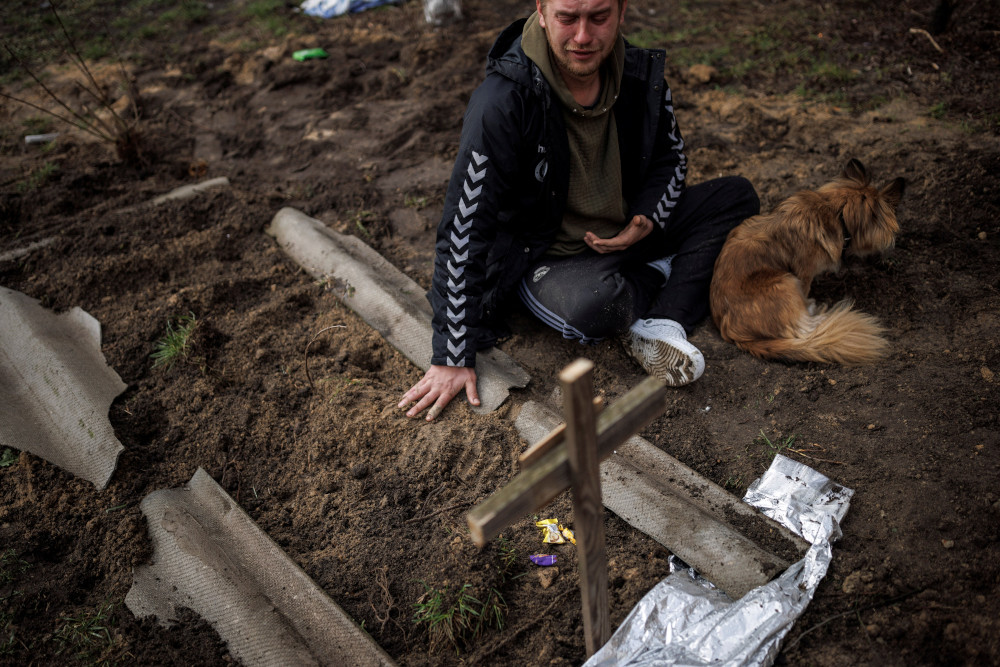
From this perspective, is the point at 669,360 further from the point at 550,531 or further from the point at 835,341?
the point at 550,531

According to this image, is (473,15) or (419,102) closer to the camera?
(419,102)

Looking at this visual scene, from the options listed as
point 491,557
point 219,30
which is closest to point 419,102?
point 219,30

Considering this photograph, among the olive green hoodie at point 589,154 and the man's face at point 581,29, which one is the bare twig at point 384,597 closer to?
the olive green hoodie at point 589,154

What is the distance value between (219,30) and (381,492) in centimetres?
698

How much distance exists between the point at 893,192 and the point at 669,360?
4.59 ft

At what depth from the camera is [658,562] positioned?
2213mm

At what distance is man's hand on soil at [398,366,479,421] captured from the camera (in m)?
2.78

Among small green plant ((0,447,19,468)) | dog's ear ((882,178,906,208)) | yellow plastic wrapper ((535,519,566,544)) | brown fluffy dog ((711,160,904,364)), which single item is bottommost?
small green plant ((0,447,19,468))

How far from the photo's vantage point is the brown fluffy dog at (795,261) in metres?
2.90

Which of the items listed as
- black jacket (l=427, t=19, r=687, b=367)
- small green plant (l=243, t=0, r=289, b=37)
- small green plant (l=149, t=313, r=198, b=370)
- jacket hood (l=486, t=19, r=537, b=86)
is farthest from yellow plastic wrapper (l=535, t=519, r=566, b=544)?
small green plant (l=243, t=0, r=289, b=37)

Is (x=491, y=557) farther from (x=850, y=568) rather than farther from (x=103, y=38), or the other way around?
(x=103, y=38)

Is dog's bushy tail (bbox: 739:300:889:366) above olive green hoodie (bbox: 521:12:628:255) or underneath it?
underneath

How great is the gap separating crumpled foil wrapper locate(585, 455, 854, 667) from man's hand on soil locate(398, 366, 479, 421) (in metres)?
1.13

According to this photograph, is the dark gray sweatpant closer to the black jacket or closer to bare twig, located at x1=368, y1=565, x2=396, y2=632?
the black jacket
